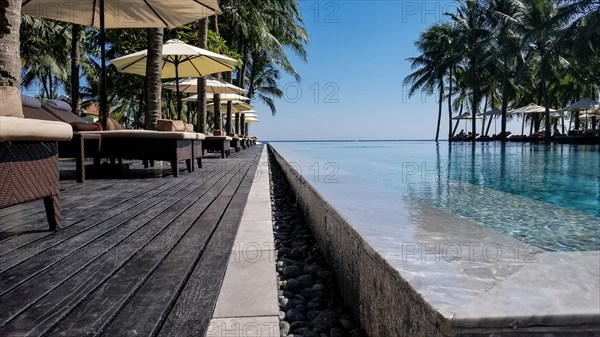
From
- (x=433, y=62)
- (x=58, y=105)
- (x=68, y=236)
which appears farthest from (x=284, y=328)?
(x=433, y=62)

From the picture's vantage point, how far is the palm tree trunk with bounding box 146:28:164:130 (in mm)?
6887

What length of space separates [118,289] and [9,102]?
1.23 meters

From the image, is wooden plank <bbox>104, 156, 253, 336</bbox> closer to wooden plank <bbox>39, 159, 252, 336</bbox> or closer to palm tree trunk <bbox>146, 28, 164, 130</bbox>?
wooden plank <bbox>39, 159, 252, 336</bbox>

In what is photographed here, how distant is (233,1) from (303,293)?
47.7ft

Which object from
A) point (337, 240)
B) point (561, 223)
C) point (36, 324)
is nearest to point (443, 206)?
point (561, 223)

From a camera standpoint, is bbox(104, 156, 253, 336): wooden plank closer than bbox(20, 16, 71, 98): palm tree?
Yes

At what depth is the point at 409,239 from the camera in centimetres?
141

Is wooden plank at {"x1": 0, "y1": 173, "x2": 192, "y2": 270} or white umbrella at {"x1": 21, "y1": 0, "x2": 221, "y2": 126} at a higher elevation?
white umbrella at {"x1": 21, "y1": 0, "x2": 221, "y2": 126}

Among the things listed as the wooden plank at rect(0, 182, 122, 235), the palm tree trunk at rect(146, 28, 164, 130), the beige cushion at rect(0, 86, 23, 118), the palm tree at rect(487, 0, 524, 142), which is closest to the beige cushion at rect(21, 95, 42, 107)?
the wooden plank at rect(0, 182, 122, 235)

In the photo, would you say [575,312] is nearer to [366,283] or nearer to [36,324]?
[366,283]

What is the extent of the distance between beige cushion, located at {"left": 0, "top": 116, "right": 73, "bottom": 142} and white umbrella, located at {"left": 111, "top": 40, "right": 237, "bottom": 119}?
5.29 metres

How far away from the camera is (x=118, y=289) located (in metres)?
1.44

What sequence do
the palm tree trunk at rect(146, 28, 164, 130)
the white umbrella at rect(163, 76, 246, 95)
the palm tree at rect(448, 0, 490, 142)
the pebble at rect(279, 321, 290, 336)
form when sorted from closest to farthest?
the pebble at rect(279, 321, 290, 336) < the palm tree trunk at rect(146, 28, 164, 130) < the white umbrella at rect(163, 76, 246, 95) < the palm tree at rect(448, 0, 490, 142)

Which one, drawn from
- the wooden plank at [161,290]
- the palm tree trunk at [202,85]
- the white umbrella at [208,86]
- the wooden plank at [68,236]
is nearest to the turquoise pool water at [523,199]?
the wooden plank at [161,290]
